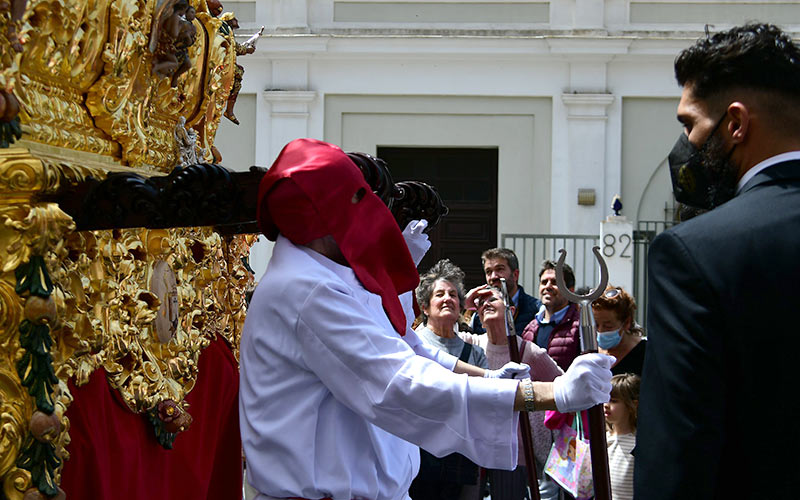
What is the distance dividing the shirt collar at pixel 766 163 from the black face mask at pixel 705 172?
25 mm

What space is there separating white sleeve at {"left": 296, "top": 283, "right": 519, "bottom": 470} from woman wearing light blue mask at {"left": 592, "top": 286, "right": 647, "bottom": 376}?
93.4 inches

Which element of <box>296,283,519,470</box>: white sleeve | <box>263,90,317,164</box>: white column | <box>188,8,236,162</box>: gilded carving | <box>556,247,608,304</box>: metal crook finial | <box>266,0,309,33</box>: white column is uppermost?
<box>266,0,309,33</box>: white column

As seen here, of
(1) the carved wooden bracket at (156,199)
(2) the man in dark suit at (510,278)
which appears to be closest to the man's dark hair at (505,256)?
(2) the man in dark suit at (510,278)

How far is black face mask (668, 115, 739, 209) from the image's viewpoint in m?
1.89

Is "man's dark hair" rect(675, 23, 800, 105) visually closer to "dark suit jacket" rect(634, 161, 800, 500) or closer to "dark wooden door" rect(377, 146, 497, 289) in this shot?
"dark suit jacket" rect(634, 161, 800, 500)

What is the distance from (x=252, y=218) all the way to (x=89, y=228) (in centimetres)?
37

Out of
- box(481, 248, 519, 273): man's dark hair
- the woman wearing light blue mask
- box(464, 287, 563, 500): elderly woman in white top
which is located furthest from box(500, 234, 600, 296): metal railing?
the woman wearing light blue mask

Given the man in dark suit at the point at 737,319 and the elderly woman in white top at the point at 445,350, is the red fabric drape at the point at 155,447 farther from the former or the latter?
the elderly woman in white top at the point at 445,350

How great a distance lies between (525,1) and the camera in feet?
38.8

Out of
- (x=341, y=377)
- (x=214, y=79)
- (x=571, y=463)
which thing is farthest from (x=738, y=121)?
(x=571, y=463)

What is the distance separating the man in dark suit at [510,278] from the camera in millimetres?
6137

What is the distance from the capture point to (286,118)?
38.5ft

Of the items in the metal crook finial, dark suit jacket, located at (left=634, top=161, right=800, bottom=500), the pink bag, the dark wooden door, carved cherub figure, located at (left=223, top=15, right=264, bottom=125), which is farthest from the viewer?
the dark wooden door

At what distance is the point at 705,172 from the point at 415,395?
81 cm
